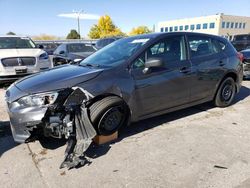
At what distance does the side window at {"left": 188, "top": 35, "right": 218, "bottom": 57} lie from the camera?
4.51 meters

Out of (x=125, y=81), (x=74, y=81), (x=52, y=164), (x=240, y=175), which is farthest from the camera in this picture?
(x=125, y=81)

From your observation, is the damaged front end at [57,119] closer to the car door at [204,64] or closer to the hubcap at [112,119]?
the hubcap at [112,119]

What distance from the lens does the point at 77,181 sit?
2732 mm

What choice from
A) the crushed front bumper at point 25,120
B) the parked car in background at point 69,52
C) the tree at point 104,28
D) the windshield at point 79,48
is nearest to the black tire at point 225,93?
the crushed front bumper at point 25,120

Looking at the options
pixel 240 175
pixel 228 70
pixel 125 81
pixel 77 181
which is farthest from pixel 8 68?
pixel 240 175

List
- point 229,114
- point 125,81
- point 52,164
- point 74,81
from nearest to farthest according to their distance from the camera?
1. point 52,164
2. point 74,81
3. point 125,81
4. point 229,114

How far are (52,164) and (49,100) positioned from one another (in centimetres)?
84

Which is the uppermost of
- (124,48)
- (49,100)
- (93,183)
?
(124,48)

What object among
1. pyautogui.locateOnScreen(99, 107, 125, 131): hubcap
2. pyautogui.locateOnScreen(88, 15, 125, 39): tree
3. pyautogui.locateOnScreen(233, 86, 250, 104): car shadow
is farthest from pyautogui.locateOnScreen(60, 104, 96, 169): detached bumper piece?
pyautogui.locateOnScreen(88, 15, 125, 39): tree

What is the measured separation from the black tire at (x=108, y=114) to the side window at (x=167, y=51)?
711mm

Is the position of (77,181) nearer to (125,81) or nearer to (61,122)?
(61,122)

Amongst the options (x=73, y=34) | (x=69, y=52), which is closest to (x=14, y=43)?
(x=69, y=52)

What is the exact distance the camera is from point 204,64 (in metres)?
4.61

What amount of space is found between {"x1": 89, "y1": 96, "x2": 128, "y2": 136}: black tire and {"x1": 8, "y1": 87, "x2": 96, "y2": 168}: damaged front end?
14 centimetres
